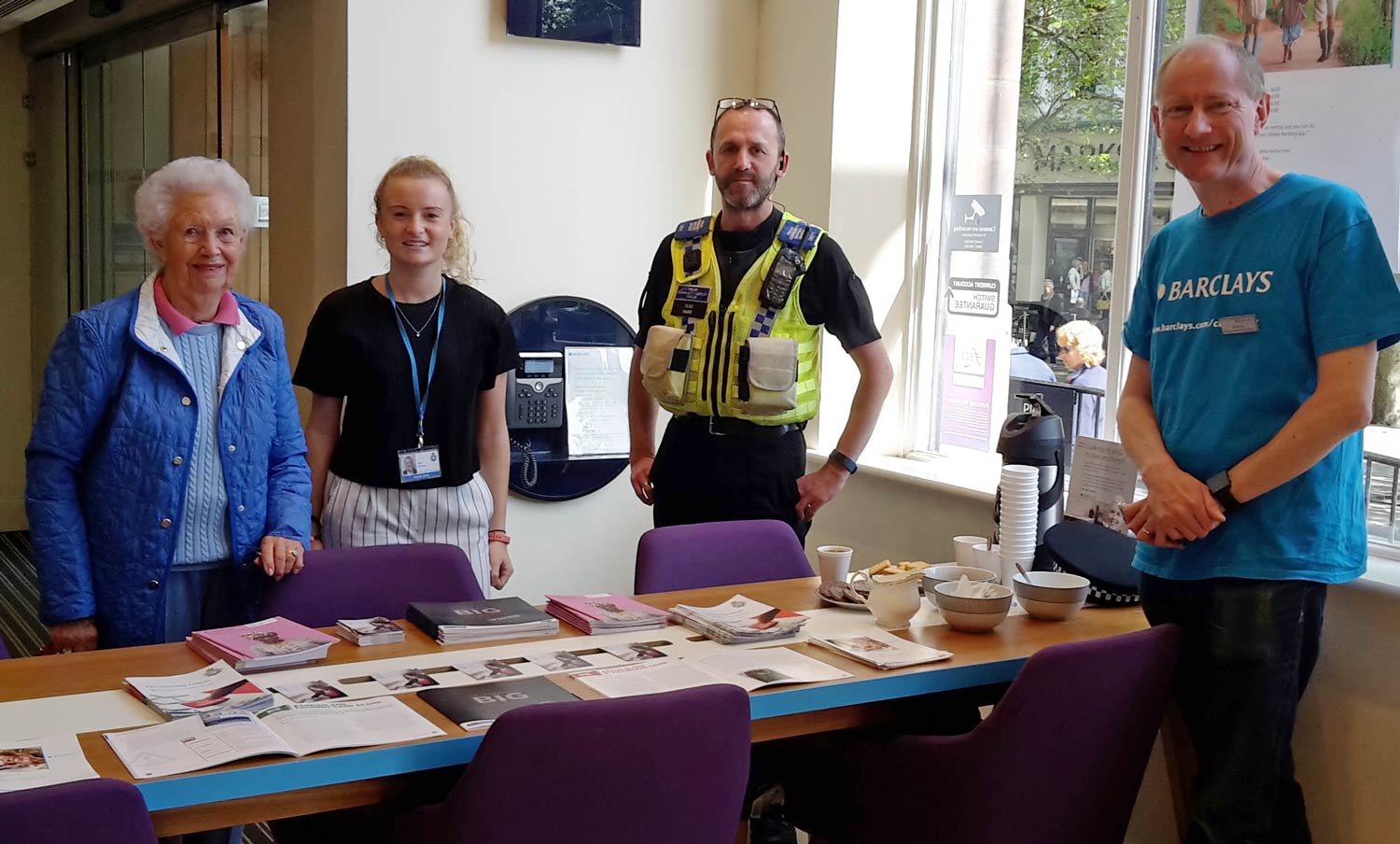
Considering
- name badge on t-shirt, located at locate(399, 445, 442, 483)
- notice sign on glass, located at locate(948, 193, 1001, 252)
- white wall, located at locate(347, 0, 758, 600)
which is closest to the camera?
name badge on t-shirt, located at locate(399, 445, 442, 483)

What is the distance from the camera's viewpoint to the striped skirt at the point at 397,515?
3.16m

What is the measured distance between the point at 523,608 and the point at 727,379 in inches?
38.5

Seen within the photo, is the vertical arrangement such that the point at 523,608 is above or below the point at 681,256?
below

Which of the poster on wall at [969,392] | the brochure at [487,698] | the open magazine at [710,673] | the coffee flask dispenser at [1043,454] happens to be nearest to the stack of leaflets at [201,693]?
the brochure at [487,698]

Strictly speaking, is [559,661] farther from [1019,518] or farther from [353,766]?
[1019,518]

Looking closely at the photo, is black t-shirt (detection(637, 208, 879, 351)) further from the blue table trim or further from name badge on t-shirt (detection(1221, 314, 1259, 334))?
the blue table trim

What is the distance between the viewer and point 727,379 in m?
3.42

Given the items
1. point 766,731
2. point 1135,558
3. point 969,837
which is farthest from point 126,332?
point 1135,558

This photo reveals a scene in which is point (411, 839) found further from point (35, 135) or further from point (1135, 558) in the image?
point (35, 135)

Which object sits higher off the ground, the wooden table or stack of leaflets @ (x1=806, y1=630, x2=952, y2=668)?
stack of leaflets @ (x1=806, y1=630, x2=952, y2=668)

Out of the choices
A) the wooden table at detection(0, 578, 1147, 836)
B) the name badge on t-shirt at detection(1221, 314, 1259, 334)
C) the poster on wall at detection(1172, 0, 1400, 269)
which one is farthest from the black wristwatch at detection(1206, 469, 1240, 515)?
the poster on wall at detection(1172, 0, 1400, 269)

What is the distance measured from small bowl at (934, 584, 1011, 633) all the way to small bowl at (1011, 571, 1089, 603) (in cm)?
15

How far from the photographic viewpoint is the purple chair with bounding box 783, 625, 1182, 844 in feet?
7.32

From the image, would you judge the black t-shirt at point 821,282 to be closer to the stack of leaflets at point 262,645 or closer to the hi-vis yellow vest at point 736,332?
the hi-vis yellow vest at point 736,332
